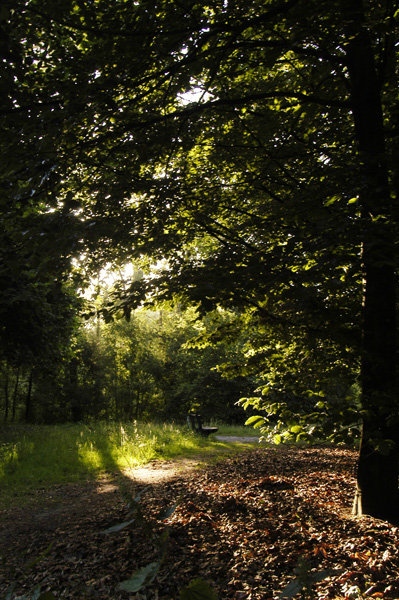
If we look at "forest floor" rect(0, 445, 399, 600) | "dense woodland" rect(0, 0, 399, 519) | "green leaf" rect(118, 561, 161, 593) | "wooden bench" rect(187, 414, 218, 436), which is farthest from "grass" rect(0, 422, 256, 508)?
"green leaf" rect(118, 561, 161, 593)

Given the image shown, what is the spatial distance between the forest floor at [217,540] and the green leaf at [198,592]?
48.0 inches

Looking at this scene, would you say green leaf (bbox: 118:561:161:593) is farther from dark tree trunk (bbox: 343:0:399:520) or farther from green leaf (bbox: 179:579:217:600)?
dark tree trunk (bbox: 343:0:399:520)

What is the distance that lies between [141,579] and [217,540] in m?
3.60

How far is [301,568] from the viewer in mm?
867

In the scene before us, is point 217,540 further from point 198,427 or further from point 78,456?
point 198,427

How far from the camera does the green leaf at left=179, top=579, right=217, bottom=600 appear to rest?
2.97 feet

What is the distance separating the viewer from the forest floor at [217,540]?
10.7 ft

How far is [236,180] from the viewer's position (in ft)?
21.2

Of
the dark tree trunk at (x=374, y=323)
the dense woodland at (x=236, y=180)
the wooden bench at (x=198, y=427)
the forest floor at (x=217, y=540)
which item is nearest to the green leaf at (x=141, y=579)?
the forest floor at (x=217, y=540)

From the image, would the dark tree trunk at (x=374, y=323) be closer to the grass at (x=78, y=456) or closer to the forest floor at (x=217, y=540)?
the forest floor at (x=217, y=540)

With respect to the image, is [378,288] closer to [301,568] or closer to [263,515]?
[263,515]

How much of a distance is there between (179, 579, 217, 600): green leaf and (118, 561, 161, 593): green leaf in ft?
0.26

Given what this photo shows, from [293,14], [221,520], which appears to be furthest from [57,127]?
[221,520]

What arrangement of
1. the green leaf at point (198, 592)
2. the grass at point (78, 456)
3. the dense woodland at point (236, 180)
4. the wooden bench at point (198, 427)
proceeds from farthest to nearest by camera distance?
the wooden bench at point (198, 427) < the grass at point (78, 456) < the dense woodland at point (236, 180) < the green leaf at point (198, 592)
